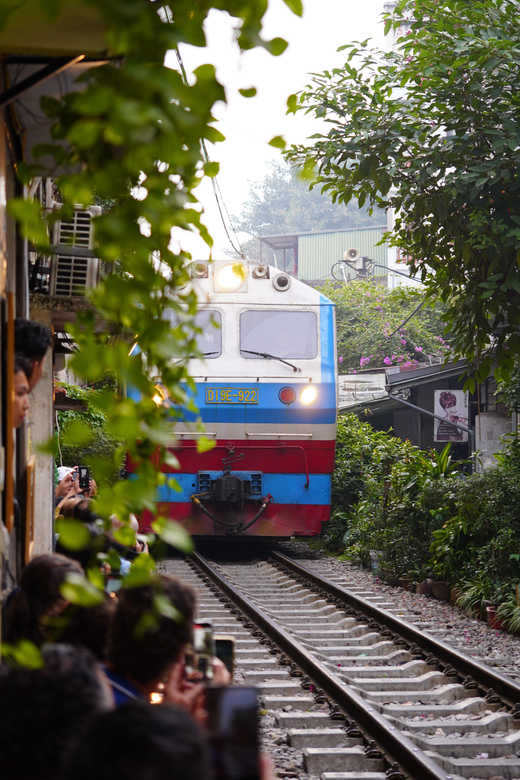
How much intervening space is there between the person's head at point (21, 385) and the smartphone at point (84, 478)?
4.29 metres

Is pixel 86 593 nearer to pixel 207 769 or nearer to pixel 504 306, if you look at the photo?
pixel 207 769

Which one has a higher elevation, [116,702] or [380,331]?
[380,331]

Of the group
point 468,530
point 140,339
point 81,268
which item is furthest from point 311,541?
point 140,339

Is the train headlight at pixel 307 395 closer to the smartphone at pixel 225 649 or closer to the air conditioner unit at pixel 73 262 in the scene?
Answer: the air conditioner unit at pixel 73 262

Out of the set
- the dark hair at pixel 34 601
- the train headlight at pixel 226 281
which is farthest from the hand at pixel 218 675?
the train headlight at pixel 226 281

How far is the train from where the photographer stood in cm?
1125

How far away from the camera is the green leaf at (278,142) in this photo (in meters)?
1.94

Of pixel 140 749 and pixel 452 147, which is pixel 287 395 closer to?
pixel 452 147

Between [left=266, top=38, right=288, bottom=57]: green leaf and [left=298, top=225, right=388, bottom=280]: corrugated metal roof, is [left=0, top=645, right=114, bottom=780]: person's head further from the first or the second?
[left=298, top=225, right=388, bottom=280]: corrugated metal roof

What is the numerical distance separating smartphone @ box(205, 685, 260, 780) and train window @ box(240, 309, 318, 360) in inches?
380

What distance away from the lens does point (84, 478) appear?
7184 millimetres

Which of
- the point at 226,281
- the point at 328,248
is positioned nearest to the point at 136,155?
the point at 226,281

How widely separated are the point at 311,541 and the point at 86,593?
44.4 feet

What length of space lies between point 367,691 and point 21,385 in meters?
4.08
